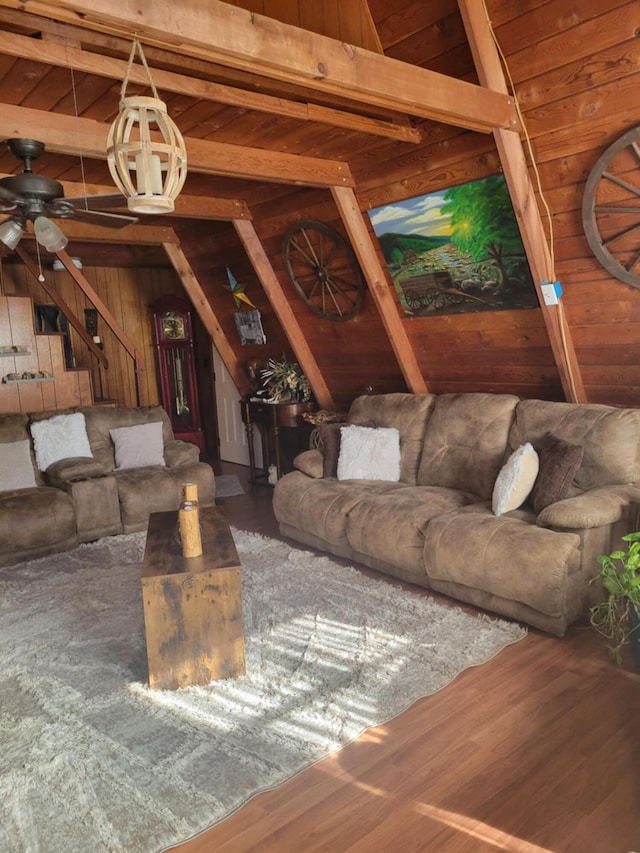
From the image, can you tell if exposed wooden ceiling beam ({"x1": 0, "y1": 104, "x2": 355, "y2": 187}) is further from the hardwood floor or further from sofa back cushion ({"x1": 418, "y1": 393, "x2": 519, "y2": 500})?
the hardwood floor

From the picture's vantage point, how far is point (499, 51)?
3166 mm

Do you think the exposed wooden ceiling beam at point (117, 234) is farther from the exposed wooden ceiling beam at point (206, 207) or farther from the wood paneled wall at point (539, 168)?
the wood paneled wall at point (539, 168)

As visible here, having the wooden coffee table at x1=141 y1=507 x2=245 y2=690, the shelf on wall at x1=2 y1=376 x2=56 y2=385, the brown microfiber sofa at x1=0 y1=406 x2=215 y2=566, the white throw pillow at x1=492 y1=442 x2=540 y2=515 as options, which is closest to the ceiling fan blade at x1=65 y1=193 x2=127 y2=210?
the wooden coffee table at x1=141 y1=507 x2=245 y2=690

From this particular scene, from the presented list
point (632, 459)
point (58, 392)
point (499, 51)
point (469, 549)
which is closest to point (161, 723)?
point (469, 549)

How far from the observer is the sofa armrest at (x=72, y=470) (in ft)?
15.4

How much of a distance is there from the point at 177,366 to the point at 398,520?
183 inches

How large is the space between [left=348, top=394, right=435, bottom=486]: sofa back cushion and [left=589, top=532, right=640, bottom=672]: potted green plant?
5.27 feet

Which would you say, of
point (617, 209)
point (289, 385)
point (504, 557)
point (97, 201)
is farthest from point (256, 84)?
point (289, 385)

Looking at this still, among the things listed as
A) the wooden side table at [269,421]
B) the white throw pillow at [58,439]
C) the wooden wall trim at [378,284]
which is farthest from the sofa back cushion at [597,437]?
the white throw pillow at [58,439]

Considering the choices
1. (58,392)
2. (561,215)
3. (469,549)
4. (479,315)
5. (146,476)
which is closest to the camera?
(469,549)

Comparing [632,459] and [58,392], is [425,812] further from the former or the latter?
[58,392]

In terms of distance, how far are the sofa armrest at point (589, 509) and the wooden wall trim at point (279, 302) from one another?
2.91 meters

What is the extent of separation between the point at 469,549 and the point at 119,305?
18.8 feet

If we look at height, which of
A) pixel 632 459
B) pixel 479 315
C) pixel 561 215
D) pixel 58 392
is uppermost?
pixel 561 215
